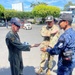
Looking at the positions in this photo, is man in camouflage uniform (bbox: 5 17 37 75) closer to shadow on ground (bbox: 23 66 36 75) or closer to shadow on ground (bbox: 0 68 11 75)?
shadow on ground (bbox: 23 66 36 75)

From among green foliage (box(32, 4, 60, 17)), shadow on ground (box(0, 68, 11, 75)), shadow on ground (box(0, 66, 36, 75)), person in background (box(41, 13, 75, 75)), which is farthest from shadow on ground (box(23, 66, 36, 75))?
green foliage (box(32, 4, 60, 17))

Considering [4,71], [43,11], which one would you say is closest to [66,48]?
[4,71]

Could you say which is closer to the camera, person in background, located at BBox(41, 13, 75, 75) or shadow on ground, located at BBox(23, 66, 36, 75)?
person in background, located at BBox(41, 13, 75, 75)

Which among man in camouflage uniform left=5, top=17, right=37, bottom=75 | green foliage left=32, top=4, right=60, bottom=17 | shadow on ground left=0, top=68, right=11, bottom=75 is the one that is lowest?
green foliage left=32, top=4, right=60, bottom=17

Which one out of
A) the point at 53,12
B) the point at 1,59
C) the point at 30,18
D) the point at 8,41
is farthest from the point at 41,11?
the point at 8,41

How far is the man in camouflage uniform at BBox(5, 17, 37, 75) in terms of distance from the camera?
5285 millimetres

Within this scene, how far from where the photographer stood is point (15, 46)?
17.4 ft

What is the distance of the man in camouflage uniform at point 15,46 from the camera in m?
5.29

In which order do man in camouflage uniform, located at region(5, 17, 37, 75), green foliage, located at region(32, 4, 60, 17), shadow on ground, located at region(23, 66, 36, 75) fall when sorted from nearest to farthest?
man in camouflage uniform, located at region(5, 17, 37, 75) → shadow on ground, located at region(23, 66, 36, 75) → green foliage, located at region(32, 4, 60, 17)

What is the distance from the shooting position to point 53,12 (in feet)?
207

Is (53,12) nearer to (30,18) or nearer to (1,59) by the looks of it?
(30,18)

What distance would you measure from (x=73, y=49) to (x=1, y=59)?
6.04 meters

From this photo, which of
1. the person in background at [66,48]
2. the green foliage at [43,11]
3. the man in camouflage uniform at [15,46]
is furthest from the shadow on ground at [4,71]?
the green foliage at [43,11]

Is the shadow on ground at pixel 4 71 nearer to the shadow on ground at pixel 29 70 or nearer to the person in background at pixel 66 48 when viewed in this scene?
the shadow on ground at pixel 29 70
